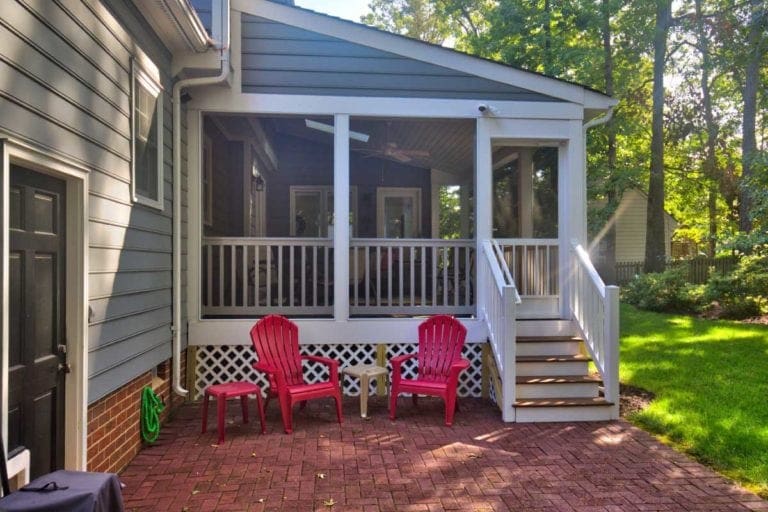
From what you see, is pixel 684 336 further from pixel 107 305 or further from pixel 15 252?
pixel 15 252

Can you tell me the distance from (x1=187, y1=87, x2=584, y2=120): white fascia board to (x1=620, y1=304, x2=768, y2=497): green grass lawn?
3.12 meters

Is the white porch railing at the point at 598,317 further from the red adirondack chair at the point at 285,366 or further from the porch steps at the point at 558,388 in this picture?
the red adirondack chair at the point at 285,366

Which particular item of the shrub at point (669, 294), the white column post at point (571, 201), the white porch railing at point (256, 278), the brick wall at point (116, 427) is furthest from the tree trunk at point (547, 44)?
the brick wall at point (116, 427)

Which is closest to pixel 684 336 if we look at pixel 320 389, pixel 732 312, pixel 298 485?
pixel 732 312

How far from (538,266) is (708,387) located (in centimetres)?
216

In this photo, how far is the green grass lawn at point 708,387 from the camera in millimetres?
3980

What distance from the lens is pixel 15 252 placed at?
2.50 metres

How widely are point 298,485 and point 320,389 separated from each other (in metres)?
1.31

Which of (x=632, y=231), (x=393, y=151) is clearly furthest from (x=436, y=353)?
(x=632, y=231)

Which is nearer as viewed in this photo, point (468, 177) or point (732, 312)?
point (468, 177)

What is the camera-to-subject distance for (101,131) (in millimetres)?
3344

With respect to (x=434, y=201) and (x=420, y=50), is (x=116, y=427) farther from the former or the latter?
(x=434, y=201)

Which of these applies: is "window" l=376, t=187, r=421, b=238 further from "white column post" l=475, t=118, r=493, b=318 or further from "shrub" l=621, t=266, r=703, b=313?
"shrub" l=621, t=266, r=703, b=313

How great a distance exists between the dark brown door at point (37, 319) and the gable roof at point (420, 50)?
11.0ft
